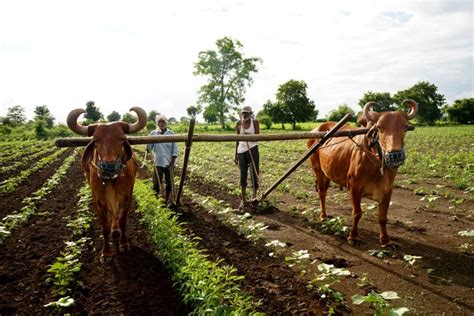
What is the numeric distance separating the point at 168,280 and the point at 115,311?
888 millimetres

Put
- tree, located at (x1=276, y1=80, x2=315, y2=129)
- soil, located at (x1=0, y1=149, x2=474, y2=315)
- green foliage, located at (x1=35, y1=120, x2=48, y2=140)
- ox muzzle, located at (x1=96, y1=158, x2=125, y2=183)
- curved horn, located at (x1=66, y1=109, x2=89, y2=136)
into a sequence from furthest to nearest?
1. tree, located at (x1=276, y1=80, x2=315, y2=129)
2. green foliage, located at (x1=35, y1=120, x2=48, y2=140)
3. curved horn, located at (x1=66, y1=109, x2=89, y2=136)
4. ox muzzle, located at (x1=96, y1=158, x2=125, y2=183)
5. soil, located at (x1=0, y1=149, x2=474, y2=315)

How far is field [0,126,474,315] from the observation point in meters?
4.22

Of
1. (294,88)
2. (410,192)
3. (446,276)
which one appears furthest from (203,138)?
(294,88)

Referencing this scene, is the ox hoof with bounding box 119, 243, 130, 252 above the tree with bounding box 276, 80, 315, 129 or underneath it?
underneath

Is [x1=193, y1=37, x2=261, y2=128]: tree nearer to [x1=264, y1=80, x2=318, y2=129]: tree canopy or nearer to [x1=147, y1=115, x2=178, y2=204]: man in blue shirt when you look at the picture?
[x1=264, y1=80, x2=318, y2=129]: tree canopy

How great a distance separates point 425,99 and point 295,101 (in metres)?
38.4

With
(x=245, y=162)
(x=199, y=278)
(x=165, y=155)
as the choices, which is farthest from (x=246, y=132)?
(x=199, y=278)

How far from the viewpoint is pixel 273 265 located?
5352 millimetres

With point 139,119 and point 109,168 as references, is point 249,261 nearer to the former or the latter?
point 109,168

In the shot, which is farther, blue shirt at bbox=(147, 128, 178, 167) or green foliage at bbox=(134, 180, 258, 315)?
blue shirt at bbox=(147, 128, 178, 167)

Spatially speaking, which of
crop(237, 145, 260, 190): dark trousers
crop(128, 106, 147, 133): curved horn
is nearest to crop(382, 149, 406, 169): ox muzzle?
crop(128, 106, 147, 133): curved horn

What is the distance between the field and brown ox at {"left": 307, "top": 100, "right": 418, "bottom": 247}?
2.48 feet

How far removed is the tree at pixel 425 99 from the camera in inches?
3258

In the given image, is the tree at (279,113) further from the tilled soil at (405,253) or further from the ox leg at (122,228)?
the ox leg at (122,228)
